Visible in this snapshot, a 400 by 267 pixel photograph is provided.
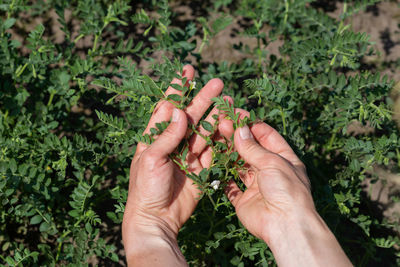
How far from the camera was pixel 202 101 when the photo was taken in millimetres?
2238

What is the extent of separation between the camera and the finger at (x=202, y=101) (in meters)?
2.24

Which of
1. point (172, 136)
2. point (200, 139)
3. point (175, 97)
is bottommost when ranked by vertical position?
point (200, 139)

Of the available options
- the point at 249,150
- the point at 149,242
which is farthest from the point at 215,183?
the point at 149,242

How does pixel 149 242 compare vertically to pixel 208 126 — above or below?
below

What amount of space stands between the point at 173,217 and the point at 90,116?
1582 mm

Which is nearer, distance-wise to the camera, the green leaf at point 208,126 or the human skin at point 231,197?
the human skin at point 231,197

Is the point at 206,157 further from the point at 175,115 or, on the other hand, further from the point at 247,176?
the point at 175,115

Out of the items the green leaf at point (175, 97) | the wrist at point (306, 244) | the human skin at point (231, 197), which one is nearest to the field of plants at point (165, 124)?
the green leaf at point (175, 97)

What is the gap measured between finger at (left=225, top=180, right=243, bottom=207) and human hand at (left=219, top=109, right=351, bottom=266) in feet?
0.43

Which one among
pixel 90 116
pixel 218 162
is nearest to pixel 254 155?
pixel 218 162

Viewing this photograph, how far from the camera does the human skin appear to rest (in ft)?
6.38

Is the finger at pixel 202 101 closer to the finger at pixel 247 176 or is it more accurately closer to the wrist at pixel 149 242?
the finger at pixel 247 176

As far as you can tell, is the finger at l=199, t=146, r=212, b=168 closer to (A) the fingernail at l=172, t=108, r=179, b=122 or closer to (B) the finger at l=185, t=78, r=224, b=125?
(B) the finger at l=185, t=78, r=224, b=125

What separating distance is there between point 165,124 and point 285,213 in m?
0.75
